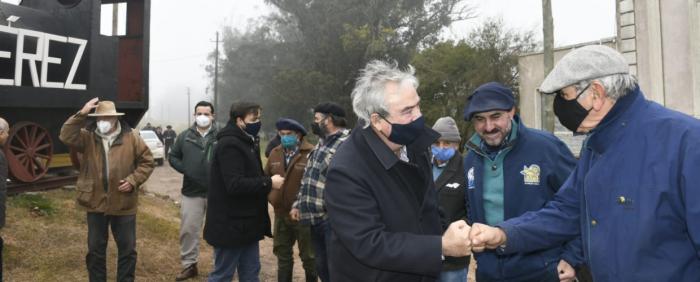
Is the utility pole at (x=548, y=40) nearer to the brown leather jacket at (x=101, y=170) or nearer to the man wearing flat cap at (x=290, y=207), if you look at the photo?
the man wearing flat cap at (x=290, y=207)

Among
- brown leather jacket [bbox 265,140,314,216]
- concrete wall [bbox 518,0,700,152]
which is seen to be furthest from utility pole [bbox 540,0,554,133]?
brown leather jacket [bbox 265,140,314,216]

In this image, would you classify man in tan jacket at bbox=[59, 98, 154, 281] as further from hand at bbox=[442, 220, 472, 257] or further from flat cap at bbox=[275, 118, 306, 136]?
hand at bbox=[442, 220, 472, 257]

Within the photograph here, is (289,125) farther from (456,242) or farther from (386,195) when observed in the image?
(456,242)

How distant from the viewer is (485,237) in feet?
8.64

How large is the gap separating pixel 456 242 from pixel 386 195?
366 millimetres

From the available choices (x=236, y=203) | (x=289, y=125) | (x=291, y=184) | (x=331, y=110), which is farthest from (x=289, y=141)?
(x=236, y=203)

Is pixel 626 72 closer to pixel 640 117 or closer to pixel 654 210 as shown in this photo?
pixel 640 117

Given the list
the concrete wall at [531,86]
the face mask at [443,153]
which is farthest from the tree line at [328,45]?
the face mask at [443,153]

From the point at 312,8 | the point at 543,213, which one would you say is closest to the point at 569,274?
the point at 543,213

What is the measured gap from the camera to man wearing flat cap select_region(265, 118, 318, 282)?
18.2ft

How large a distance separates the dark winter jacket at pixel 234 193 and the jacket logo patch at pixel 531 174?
2.31 meters

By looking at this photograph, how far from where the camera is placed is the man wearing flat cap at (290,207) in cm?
555

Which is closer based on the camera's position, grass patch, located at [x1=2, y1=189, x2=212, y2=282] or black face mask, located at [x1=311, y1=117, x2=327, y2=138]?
black face mask, located at [x1=311, y1=117, x2=327, y2=138]

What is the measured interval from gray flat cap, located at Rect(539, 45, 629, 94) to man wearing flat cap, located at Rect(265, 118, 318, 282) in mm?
3536
